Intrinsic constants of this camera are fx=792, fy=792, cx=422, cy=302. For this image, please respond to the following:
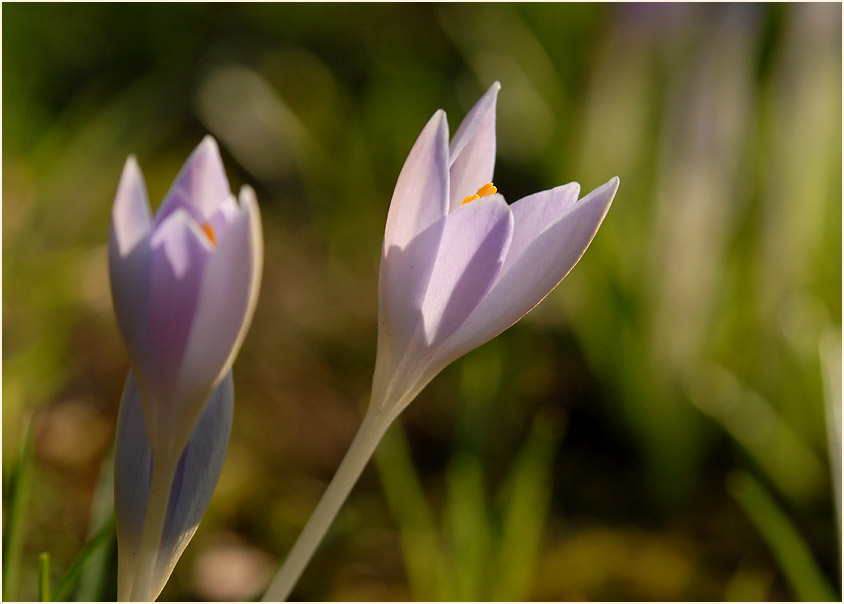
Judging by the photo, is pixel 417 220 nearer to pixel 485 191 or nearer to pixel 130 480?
pixel 485 191

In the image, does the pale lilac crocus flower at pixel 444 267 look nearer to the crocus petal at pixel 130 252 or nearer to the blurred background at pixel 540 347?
the crocus petal at pixel 130 252

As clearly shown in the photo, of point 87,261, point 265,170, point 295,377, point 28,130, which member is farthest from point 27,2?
point 295,377

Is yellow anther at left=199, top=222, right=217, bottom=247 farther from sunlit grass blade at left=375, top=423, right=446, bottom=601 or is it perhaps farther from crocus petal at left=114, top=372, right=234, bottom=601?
sunlit grass blade at left=375, top=423, right=446, bottom=601

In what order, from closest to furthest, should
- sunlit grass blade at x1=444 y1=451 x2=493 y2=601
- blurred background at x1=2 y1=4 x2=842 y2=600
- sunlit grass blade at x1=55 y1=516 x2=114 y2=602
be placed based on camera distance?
sunlit grass blade at x1=55 y1=516 x2=114 y2=602
sunlit grass blade at x1=444 y1=451 x2=493 y2=601
blurred background at x1=2 y1=4 x2=842 y2=600

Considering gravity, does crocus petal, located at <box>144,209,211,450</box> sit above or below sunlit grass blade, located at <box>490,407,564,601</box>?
above

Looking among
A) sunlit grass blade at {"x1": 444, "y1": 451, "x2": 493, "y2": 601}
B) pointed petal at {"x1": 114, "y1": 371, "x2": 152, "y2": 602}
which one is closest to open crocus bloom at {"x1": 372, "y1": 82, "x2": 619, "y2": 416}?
pointed petal at {"x1": 114, "y1": 371, "x2": 152, "y2": 602}

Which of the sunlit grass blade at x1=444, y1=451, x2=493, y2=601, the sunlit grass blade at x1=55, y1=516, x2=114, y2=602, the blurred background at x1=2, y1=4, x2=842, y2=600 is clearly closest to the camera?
the sunlit grass blade at x1=55, y1=516, x2=114, y2=602

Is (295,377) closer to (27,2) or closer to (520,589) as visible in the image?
(520,589)

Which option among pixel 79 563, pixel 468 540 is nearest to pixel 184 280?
pixel 79 563
